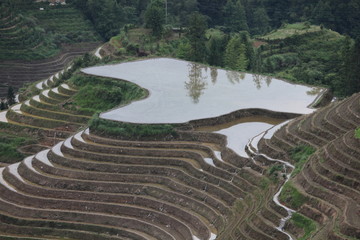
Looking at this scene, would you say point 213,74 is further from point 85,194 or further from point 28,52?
point 28,52

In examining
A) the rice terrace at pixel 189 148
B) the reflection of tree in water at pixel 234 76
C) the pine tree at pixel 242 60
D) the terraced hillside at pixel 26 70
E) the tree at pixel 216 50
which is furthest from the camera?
the terraced hillside at pixel 26 70

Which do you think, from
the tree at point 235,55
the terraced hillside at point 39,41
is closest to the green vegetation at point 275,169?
the tree at point 235,55

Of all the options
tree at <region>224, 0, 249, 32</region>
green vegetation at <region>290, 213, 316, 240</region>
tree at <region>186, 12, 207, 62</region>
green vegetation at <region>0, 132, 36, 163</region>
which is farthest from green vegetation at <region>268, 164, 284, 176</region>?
tree at <region>224, 0, 249, 32</region>

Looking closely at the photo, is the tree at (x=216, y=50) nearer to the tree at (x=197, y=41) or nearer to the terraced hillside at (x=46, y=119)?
the tree at (x=197, y=41)

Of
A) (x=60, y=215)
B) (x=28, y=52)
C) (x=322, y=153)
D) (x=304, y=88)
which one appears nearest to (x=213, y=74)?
(x=304, y=88)

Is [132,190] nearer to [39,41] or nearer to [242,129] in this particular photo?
[242,129]

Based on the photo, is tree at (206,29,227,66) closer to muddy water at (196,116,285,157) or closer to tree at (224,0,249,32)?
muddy water at (196,116,285,157)

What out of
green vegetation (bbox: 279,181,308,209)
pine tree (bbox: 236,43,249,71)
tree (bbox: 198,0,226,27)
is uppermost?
green vegetation (bbox: 279,181,308,209)
